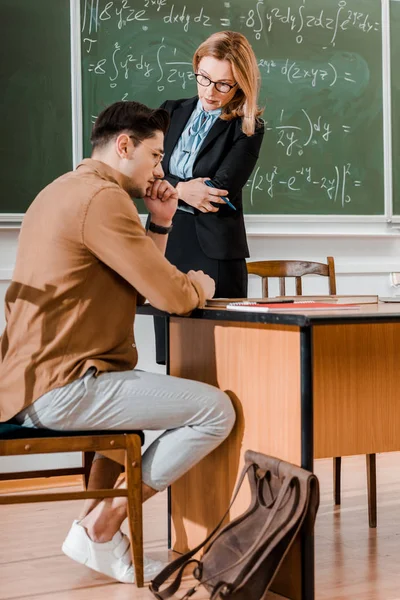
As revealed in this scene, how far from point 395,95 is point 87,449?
2.87 metres

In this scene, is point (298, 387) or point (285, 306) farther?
point (285, 306)

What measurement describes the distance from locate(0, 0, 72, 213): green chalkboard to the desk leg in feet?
6.34

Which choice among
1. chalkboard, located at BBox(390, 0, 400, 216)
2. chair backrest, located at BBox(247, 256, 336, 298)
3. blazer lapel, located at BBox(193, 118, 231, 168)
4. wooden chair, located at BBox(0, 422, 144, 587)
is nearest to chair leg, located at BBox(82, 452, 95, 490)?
wooden chair, located at BBox(0, 422, 144, 587)

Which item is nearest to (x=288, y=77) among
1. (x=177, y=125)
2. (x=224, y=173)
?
(x=177, y=125)

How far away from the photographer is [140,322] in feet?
13.1

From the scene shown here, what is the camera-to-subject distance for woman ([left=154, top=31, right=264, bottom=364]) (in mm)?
2938

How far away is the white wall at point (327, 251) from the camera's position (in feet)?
13.1

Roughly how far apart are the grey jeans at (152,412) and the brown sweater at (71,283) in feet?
0.13

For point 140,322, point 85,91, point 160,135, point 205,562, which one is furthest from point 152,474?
point 85,91

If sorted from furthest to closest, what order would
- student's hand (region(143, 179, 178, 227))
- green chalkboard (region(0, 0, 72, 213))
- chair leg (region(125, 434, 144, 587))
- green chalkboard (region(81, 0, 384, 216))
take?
green chalkboard (region(81, 0, 384, 216))
green chalkboard (region(0, 0, 72, 213))
student's hand (region(143, 179, 178, 227))
chair leg (region(125, 434, 144, 587))

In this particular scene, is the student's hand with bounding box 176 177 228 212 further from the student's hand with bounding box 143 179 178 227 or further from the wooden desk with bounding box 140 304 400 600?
the wooden desk with bounding box 140 304 400 600

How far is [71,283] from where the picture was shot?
2184mm

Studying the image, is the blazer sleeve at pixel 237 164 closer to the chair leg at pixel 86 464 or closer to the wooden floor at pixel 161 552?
the chair leg at pixel 86 464

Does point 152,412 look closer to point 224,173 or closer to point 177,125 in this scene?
point 224,173
